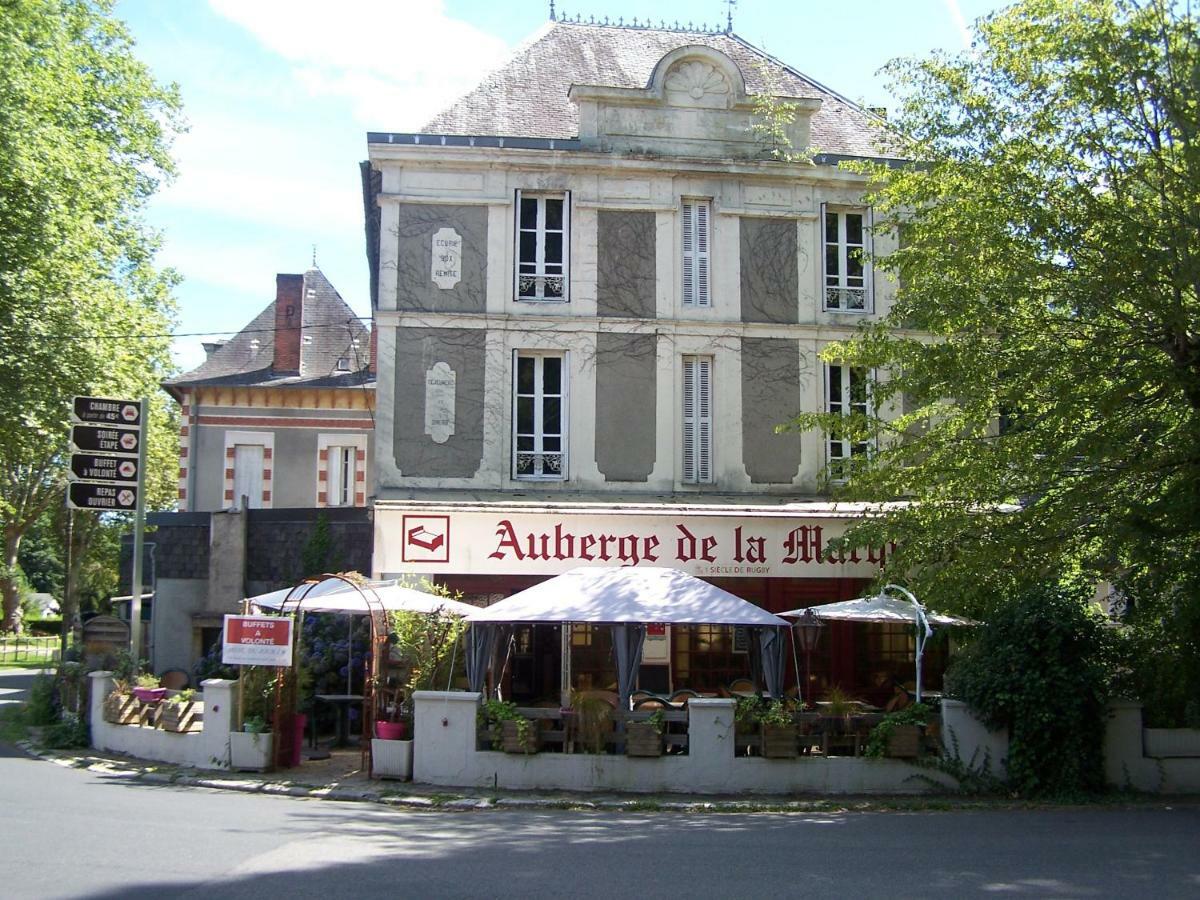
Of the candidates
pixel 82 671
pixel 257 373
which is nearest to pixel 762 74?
pixel 82 671

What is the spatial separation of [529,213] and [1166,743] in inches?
474

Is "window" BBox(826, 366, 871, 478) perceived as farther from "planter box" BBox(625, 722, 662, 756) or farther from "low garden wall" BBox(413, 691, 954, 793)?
"planter box" BBox(625, 722, 662, 756)

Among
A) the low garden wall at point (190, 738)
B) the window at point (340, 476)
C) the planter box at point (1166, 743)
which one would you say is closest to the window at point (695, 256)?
the planter box at point (1166, 743)

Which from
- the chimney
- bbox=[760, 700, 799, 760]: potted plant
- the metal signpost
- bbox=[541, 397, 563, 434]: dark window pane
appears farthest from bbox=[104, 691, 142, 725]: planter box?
the chimney

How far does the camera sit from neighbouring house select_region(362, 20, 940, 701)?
1908 centimetres

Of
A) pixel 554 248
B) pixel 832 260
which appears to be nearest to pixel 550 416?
pixel 554 248

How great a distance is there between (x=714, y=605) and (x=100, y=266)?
16.2 meters

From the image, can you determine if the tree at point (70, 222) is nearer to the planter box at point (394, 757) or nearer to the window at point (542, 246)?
the window at point (542, 246)

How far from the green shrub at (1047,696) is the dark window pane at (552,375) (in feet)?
28.5

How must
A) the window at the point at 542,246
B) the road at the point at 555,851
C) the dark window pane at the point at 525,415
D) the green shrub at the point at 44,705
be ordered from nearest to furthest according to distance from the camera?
the road at the point at 555,851 < the green shrub at the point at 44,705 < the dark window pane at the point at 525,415 < the window at the point at 542,246

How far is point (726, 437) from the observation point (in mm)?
19766

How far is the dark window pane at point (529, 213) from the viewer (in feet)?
64.8

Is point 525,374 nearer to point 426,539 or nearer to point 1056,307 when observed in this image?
point 426,539

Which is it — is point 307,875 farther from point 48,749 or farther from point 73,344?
point 73,344
